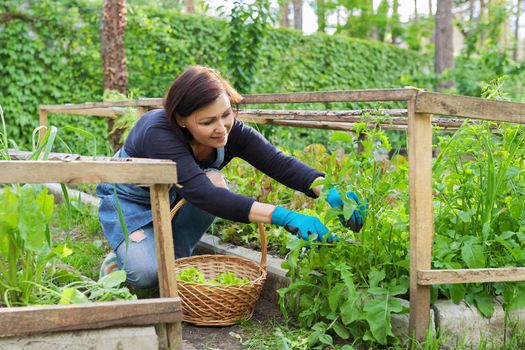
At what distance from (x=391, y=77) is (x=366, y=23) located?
4.89 m

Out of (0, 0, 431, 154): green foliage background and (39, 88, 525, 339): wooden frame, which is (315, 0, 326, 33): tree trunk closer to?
(0, 0, 431, 154): green foliage background

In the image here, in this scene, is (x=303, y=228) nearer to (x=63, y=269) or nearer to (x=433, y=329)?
(x=433, y=329)

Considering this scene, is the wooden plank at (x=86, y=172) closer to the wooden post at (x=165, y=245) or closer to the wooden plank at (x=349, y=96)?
the wooden post at (x=165, y=245)

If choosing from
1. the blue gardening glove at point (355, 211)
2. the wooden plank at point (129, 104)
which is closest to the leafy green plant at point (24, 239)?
the blue gardening glove at point (355, 211)

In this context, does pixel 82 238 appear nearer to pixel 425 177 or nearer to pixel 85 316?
pixel 85 316

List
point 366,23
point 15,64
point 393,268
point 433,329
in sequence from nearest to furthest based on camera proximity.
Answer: point 433,329 → point 393,268 → point 15,64 → point 366,23

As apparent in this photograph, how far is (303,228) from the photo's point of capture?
2.14 m

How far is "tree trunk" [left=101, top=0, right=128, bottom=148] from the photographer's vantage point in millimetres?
6191

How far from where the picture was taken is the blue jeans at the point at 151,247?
8.29ft

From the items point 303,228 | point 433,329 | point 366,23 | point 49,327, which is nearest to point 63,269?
point 49,327

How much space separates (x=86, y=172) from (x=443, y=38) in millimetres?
11556

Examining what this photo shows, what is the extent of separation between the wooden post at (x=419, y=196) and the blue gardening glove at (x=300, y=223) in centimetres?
36

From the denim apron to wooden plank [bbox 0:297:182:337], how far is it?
94 cm

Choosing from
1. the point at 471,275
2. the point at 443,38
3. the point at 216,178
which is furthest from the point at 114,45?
the point at 443,38
